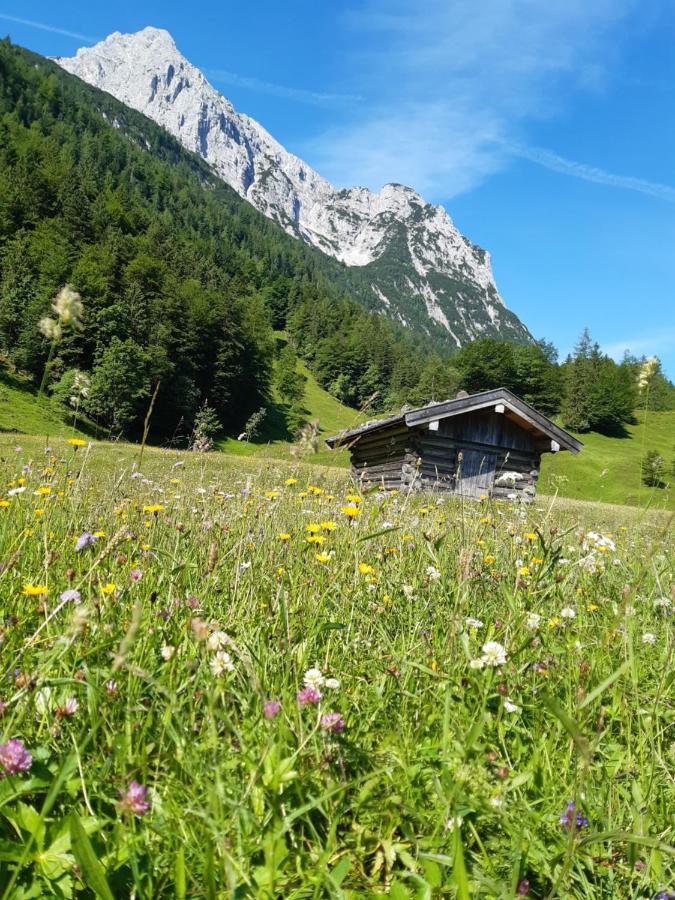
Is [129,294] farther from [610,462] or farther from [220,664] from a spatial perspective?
[220,664]

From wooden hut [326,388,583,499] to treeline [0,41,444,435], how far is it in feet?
9.66

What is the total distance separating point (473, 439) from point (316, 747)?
17.7 metres

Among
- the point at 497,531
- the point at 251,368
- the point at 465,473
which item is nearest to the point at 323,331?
the point at 251,368

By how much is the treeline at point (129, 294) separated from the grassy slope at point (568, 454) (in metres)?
2.97

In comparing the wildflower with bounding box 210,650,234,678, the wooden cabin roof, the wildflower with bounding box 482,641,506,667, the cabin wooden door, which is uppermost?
the wooden cabin roof

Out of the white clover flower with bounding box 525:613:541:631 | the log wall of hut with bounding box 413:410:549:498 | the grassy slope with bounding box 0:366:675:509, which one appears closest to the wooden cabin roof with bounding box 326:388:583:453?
the log wall of hut with bounding box 413:410:549:498

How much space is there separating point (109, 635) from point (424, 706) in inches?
42.0

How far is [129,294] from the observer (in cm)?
5522

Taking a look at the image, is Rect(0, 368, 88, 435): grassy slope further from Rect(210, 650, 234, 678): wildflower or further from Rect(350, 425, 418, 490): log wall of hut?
Rect(210, 650, 234, 678): wildflower

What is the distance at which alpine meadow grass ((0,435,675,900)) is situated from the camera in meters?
1.10

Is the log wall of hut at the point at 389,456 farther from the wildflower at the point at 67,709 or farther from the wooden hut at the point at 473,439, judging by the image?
the wildflower at the point at 67,709

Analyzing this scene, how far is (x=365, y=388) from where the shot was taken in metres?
101

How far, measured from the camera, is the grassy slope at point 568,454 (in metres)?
31.8

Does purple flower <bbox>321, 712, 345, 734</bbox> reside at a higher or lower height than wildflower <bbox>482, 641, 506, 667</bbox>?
lower
